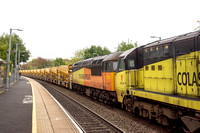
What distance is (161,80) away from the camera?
27.1 ft

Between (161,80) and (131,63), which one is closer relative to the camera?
(161,80)

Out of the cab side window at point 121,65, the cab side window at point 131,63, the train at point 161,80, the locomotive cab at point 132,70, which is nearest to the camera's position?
the train at point 161,80

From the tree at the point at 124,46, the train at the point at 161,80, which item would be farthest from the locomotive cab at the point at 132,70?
the tree at the point at 124,46

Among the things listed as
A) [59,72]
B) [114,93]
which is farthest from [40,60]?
[114,93]

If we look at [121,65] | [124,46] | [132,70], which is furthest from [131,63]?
[124,46]

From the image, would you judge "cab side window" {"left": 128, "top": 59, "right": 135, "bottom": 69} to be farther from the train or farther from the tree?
the tree

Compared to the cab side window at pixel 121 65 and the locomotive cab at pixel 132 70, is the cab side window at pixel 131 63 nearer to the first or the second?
the locomotive cab at pixel 132 70

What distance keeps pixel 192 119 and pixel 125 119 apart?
4553mm

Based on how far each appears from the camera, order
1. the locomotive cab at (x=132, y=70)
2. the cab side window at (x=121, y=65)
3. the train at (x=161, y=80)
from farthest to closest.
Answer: the cab side window at (x=121, y=65), the locomotive cab at (x=132, y=70), the train at (x=161, y=80)

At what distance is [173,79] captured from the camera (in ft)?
24.6

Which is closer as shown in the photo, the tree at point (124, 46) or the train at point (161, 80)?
the train at point (161, 80)

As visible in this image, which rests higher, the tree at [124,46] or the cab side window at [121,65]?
the tree at [124,46]

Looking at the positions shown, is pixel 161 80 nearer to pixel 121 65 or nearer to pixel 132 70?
pixel 132 70

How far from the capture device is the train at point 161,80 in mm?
6449
